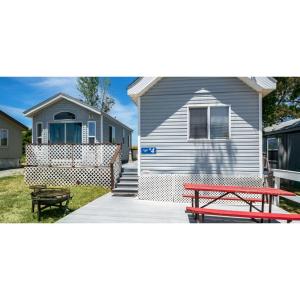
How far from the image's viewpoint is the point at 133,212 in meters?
5.63

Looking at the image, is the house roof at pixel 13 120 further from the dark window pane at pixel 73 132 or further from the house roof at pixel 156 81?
the house roof at pixel 156 81

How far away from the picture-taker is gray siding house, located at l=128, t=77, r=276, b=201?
6367 millimetres

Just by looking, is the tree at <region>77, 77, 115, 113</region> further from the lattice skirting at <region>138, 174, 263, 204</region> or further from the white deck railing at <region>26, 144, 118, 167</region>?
the lattice skirting at <region>138, 174, 263, 204</region>

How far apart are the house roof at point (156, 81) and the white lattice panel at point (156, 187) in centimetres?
247

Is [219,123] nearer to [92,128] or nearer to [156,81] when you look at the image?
[156,81]

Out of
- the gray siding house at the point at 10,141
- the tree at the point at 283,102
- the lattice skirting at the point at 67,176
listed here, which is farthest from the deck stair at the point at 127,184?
the gray siding house at the point at 10,141

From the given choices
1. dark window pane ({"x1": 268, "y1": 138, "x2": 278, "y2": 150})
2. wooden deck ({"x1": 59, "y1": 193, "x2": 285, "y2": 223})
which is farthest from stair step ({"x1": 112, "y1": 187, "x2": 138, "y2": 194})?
dark window pane ({"x1": 268, "y1": 138, "x2": 278, "y2": 150})

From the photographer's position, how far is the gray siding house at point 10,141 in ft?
49.1

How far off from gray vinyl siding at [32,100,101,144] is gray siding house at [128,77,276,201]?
5241mm

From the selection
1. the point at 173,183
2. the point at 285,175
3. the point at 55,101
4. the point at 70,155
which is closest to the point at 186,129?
the point at 173,183
